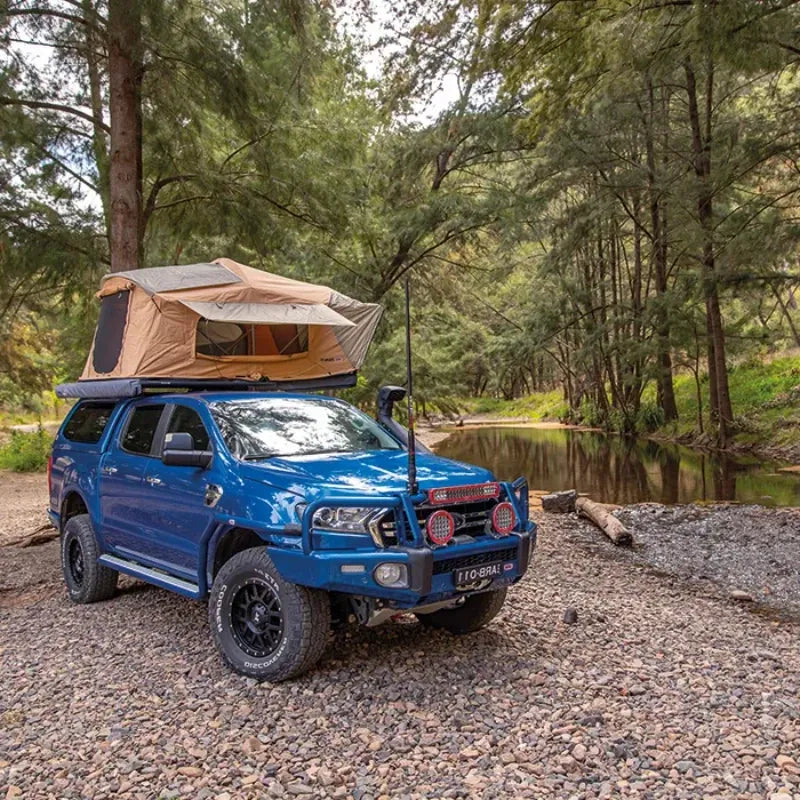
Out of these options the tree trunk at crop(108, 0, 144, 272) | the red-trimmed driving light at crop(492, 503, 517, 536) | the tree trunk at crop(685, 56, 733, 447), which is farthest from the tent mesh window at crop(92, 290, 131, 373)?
the tree trunk at crop(685, 56, 733, 447)

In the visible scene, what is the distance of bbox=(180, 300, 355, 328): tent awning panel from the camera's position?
24.5ft

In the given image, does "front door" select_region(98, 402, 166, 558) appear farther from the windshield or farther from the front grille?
the front grille

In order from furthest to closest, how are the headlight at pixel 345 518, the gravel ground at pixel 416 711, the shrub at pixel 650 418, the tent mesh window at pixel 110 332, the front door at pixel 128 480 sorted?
the shrub at pixel 650 418, the tent mesh window at pixel 110 332, the front door at pixel 128 480, the headlight at pixel 345 518, the gravel ground at pixel 416 711

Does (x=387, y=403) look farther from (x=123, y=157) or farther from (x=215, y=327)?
(x=123, y=157)

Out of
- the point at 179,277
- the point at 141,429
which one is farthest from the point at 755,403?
the point at 141,429

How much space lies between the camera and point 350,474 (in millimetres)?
5113

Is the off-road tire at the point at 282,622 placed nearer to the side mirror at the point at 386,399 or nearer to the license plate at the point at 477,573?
the license plate at the point at 477,573

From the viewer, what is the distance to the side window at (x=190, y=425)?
583 centimetres

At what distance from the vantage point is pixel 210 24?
1033 centimetres

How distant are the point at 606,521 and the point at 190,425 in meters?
7.19

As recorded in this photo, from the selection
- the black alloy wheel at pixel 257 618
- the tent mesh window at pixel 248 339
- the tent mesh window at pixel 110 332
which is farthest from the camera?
the tent mesh window at pixel 248 339

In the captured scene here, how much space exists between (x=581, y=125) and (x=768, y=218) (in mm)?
8401

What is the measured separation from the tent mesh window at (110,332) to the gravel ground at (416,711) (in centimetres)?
260

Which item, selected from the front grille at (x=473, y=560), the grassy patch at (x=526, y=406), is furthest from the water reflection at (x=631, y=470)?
the grassy patch at (x=526, y=406)
